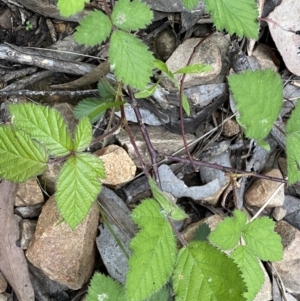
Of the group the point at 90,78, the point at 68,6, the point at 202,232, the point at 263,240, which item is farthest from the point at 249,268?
the point at 68,6

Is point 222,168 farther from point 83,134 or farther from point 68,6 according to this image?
point 68,6

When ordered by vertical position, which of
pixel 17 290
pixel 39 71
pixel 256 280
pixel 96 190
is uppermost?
pixel 39 71

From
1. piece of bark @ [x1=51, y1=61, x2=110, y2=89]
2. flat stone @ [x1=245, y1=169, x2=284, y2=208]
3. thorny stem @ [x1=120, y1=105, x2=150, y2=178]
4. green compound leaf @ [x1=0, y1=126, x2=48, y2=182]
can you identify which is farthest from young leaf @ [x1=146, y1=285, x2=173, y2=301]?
piece of bark @ [x1=51, y1=61, x2=110, y2=89]

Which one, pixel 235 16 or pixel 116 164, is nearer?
pixel 235 16

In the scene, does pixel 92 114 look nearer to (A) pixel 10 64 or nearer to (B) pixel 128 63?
(B) pixel 128 63

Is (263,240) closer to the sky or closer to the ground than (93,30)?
closer to the ground

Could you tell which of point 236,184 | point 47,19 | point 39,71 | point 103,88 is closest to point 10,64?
point 39,71

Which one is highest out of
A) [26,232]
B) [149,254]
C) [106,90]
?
[106,90]
